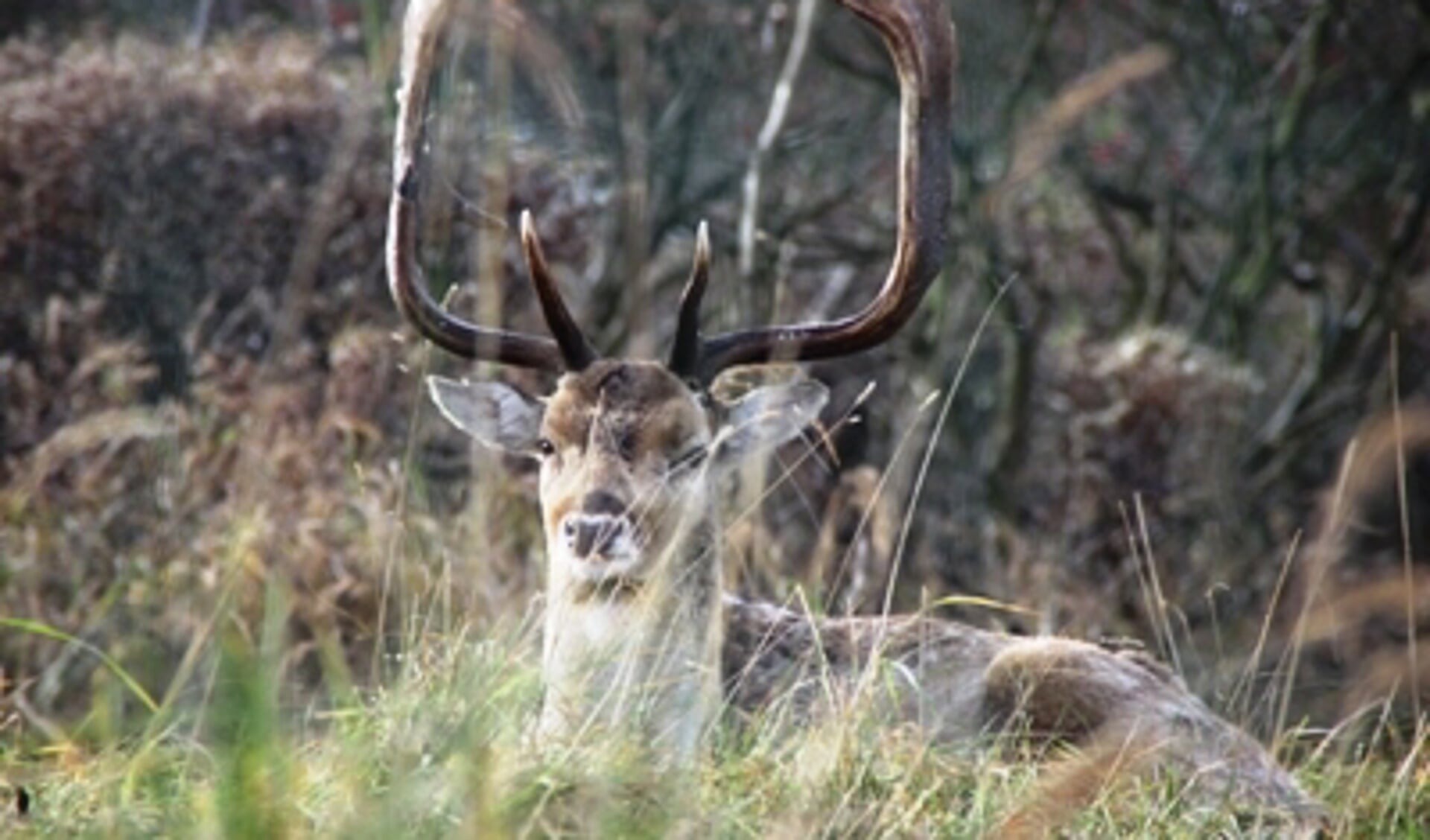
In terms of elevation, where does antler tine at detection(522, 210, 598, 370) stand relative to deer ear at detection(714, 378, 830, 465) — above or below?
above

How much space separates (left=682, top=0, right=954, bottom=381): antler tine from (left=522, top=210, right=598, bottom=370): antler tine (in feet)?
1.12

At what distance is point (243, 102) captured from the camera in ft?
43.4

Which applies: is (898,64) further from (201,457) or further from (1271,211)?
(1271,211)

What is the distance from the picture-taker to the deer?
24.0 feet

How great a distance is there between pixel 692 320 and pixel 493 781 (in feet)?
9.58

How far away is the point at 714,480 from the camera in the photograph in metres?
7.89

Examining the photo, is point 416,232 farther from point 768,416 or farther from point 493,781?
point 493,781

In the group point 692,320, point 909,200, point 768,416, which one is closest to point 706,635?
point 768,416

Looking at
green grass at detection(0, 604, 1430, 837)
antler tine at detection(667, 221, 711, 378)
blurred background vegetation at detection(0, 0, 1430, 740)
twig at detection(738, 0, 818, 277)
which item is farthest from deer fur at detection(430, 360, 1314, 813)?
twig at detection(738, 0, 818, 277)

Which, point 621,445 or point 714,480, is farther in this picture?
point 714,480

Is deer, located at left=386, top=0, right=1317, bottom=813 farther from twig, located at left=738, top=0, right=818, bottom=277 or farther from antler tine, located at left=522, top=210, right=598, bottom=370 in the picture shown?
twig, located at left=738, top=0, right=818, bottom=277

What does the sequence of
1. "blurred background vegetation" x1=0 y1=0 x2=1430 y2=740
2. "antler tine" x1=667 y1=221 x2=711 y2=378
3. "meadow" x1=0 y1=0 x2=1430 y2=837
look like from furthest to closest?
1. "blurred background vegetation" x1=0 y1=0 x2=1430 y2=740
2. "antler tine" x1=667 y1=221 x2=711 y2=378
3. "meadow" x1=0 y1=0 x2=1430 y2=837

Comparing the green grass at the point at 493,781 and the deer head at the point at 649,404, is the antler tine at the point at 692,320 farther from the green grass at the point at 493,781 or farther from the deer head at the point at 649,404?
the green grass at the point at 493,781

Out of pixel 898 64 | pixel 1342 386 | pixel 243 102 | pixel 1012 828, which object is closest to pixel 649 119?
pixel 243 102
